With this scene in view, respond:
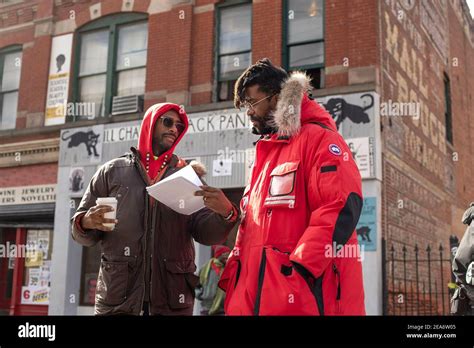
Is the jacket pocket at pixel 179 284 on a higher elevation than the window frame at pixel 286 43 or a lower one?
lower

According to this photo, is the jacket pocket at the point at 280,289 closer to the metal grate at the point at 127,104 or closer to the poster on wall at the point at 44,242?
Result: the metal grate at the point at 127,104

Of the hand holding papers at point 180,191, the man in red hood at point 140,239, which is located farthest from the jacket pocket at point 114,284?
the hand holding papers at point 180,191

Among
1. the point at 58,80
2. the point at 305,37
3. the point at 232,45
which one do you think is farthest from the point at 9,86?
the point at 305,37

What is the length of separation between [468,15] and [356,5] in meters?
9.76

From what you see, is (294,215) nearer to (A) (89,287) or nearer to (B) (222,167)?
(B) (222,167)

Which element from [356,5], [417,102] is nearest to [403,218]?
[417,102]

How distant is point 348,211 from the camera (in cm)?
278

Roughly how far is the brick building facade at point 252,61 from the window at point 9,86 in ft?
0.17

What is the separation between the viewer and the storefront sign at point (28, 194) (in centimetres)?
1349

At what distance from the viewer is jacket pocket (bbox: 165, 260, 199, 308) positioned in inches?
138

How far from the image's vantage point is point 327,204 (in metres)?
2.80

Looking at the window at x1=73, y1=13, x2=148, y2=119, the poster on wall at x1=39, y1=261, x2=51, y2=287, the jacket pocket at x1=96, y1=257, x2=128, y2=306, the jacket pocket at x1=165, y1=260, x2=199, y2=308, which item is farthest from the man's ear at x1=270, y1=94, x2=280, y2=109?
the poster on wall at x1=39, y1=261, x2=51, y2=287

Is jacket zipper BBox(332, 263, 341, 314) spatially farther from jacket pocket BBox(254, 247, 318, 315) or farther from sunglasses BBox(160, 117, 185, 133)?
sunglasses BBox(160, 117, 185, 133)

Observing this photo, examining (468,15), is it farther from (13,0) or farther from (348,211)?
(348,211)
